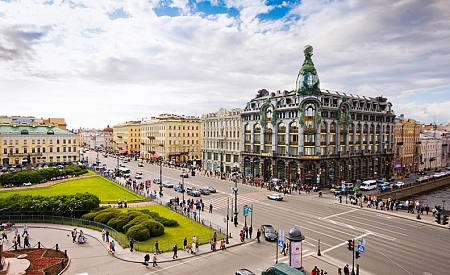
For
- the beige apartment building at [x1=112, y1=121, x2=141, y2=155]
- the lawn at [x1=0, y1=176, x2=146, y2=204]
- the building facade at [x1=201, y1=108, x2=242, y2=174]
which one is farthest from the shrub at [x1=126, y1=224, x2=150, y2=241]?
the beige apartment building at [x1=112, y1=121, x2=141, y2=155]

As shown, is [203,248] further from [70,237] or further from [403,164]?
[403,164]

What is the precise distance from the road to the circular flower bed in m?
8.96

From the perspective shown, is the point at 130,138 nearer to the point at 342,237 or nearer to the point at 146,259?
the point at 342,237

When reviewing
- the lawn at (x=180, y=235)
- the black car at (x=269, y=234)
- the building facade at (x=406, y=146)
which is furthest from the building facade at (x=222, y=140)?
the black car at (x=269, y=234)

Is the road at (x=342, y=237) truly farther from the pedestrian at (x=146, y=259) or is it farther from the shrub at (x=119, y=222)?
the shrub at (x=119, y=222)

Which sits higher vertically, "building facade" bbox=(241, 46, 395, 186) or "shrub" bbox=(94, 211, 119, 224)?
"building facade" bbox=(241, 46, 395, 186)

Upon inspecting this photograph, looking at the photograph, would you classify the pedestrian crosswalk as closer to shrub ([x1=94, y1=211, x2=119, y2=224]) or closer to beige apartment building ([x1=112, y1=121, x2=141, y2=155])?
shrub ([x1=94, y1=211, x2=119, y2=224])

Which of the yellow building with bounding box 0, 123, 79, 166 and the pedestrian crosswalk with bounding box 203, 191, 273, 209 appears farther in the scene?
the yellow building with bounding box 0, 123, 79, 166

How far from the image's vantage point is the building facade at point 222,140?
8419 cm

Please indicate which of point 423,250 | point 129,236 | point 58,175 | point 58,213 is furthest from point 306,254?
point 58,175

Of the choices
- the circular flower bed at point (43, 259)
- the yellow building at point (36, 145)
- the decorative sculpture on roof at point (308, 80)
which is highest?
the decorative sculpture on roof at point (308, 80)

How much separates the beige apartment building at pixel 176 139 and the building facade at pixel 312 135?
1616 inches

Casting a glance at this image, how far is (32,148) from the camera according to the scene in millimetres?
90500

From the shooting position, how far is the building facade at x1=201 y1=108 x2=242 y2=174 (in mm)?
84188
